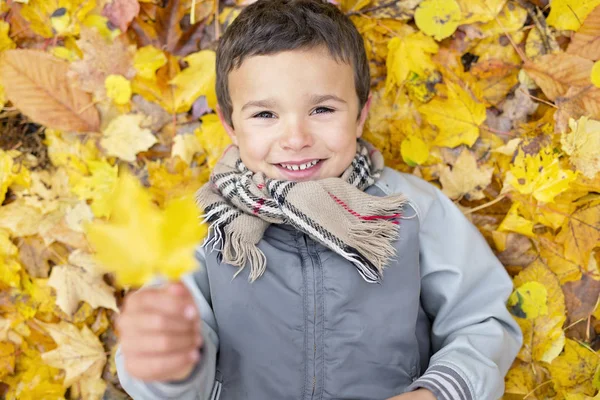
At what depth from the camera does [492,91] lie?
142 cm

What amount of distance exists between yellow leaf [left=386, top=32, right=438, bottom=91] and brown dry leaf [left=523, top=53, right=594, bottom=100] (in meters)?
0.24

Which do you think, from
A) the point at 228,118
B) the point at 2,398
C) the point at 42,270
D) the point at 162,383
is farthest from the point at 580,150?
the point at 2,398

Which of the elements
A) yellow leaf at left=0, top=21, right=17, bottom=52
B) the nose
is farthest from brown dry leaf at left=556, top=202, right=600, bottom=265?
yellow leaf at left=0, top=21, right=17, bottom=52

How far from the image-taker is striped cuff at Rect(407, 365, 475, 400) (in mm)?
1042

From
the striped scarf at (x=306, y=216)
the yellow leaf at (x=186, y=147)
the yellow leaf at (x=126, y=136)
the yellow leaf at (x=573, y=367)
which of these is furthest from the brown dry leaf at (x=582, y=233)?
the yellow leaf at (x=126, y=136)

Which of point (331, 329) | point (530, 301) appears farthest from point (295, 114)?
point (530, 301)

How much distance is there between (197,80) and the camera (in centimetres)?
147

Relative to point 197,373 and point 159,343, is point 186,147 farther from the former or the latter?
point 159,343

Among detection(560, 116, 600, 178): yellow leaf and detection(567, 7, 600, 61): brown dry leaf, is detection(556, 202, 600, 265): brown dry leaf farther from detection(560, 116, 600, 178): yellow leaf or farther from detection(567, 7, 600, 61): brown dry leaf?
detection(567, 7, 600, 61): brown dry leaf

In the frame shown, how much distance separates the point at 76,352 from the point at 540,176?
131 cm

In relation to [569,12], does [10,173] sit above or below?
below

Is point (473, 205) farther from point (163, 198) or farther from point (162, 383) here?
point (162, 383)

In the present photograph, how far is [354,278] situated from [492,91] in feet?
2.22

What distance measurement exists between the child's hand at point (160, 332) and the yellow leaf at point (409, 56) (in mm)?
987
